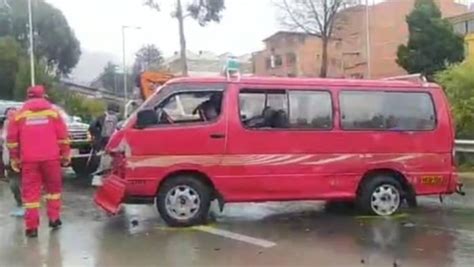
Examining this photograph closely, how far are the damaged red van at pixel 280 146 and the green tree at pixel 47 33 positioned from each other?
A: 174ft

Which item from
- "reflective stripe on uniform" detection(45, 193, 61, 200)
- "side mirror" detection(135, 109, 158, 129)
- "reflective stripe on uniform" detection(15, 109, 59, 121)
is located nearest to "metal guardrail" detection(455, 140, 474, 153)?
"side mirror" detection(135, 109, 158, 129)

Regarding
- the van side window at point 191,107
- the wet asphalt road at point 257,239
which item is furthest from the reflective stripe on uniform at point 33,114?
the wet asphalt road at point 257,239

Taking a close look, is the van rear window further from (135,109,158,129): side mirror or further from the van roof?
(135,109,158,129): side mirror

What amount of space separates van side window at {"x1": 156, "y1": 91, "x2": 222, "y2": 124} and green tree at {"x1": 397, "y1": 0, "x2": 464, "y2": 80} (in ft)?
114

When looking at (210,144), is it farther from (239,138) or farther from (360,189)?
(360,189)

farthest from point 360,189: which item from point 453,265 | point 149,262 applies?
point 149,262

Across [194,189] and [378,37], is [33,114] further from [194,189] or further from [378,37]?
[378,37]

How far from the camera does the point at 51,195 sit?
9148 mm

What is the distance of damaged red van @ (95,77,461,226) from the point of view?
9.31 metres

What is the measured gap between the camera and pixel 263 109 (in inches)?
378

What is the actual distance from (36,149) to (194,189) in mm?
1973

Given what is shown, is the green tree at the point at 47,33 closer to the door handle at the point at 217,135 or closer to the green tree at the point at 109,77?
the green tree at the point at 109,77

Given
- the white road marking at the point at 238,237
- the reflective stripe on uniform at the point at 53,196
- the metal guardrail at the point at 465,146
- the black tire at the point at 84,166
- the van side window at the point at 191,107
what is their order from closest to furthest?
the white road marking at the point at 238,237 → the reflective stripe on uniform at the point at 53,196 → the van side window at the point at 191,107 → the metal guardrail at the point at 465,146 → the black tire at the point at 84,166

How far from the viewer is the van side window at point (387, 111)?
995 cm
